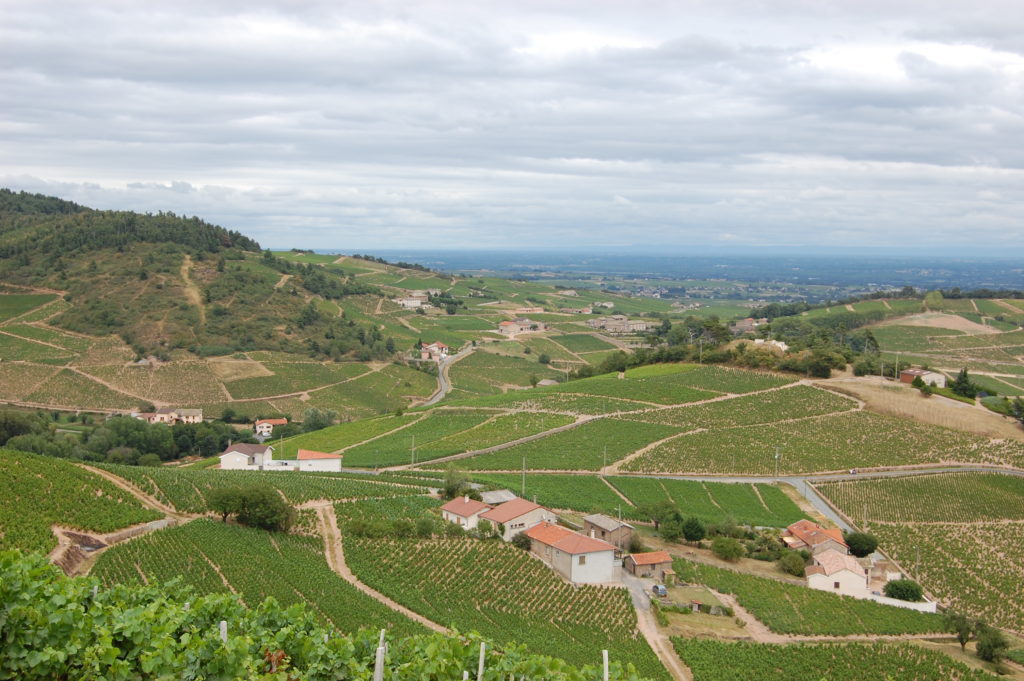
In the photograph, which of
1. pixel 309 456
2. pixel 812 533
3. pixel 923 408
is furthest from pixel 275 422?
pixel 923 408

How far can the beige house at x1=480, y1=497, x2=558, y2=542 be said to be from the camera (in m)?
40.5

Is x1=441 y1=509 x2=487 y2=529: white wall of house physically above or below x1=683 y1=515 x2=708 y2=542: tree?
above

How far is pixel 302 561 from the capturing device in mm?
30922

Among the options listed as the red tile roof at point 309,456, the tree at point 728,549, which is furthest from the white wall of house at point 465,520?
the red tile roof at point 309,456

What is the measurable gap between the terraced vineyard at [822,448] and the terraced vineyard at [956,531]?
3262 mm

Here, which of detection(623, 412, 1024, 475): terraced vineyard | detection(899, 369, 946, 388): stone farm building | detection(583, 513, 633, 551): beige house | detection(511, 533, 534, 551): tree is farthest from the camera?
detection(899, 369, 946, 388): stone farm building

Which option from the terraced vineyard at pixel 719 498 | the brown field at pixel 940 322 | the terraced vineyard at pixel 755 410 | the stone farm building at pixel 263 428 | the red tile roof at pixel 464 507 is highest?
the brown field at pixel 940 322

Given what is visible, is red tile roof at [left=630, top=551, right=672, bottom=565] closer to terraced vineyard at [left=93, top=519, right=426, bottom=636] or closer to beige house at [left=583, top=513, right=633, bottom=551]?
beige house at [left=583, top=513, right=633, bottom=551]

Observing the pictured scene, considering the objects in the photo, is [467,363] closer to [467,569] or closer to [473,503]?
[473,503]

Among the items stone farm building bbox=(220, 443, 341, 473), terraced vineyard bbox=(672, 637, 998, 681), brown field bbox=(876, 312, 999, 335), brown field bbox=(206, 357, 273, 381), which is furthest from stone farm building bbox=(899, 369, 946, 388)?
brown field bbox=(206, 357, 273, 381)

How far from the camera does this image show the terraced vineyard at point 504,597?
93.2 ft

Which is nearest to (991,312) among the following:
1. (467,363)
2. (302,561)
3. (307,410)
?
(467,363)

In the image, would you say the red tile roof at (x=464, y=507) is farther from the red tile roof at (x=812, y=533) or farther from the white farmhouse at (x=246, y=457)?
the white farmhouse at (x=246, y=457)

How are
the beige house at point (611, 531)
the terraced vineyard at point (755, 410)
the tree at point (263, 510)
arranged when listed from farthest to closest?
the terraced vineyard at point (755, 410) → the beige house at point (611, 531) → the tree at point (263, 510)
